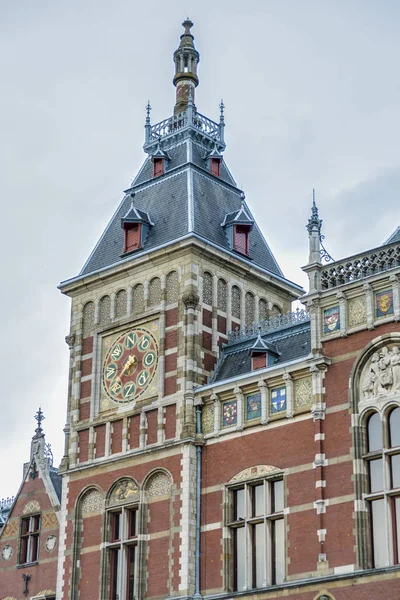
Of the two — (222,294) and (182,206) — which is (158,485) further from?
(182,206)

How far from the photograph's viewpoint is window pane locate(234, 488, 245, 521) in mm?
36878

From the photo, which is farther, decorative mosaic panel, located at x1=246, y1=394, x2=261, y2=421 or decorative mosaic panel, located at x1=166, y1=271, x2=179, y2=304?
decorative mosaic panel, located at x1=166, y1=271, x2=179, y2=304

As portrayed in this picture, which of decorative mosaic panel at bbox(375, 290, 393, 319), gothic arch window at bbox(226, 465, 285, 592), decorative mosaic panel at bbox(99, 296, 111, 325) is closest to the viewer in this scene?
decorative mosaic panel at bbox(375, 290, 393, 319)

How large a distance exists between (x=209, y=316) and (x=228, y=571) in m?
9.31

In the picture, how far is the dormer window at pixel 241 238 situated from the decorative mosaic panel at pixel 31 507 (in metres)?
12.4

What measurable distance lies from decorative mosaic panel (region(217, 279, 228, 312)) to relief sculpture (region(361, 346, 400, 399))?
8.55 meters

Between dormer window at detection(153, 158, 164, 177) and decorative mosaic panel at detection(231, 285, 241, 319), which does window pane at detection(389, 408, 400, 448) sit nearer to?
decorative mosaic panel at detection(231, 285, 241, 319)

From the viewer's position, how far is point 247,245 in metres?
44.3

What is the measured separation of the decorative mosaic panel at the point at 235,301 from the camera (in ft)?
140

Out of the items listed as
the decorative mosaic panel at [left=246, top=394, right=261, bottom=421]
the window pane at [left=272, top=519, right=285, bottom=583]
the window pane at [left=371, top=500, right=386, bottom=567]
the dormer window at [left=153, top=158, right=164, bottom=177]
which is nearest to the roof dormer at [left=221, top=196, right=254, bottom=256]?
the dormer window at [left=153, top=158, right=164, bottom=177]

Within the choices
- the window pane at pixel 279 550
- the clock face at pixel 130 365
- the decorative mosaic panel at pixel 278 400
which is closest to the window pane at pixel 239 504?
the window pane at pixel 279 550

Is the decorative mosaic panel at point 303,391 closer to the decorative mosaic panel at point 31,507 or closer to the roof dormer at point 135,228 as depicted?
the roof dormer at point 135,228

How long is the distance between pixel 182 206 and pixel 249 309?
14.9ft

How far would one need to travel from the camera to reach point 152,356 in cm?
4109
